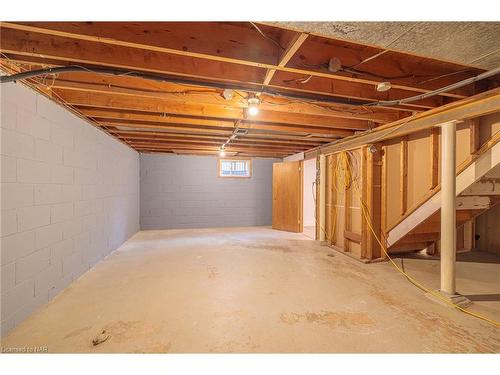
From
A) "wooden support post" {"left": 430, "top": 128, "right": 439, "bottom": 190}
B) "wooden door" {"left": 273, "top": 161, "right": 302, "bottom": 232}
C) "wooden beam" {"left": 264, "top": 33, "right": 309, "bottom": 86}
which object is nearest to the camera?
"wooden beam" {"left": 264, "top": 33, "right": 309, "bottom": 86}

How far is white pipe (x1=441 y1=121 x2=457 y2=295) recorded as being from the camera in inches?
91.8

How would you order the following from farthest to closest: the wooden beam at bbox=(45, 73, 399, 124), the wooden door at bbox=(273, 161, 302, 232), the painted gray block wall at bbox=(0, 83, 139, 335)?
the wooden door at bbox=(273, 161, 302, 232)
the wooden beam at bbox=(45, 73, 399, 124)
the painted gray block wall at bbox=(0, 83, 139, 335)

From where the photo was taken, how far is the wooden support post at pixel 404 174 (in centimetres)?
336

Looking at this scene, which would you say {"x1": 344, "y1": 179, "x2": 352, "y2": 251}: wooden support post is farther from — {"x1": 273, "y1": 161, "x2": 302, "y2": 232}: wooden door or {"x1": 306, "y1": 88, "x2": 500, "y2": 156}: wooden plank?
{"x1": 273, "y1": 161, "x2": 302, "y2": 232}: wooden door

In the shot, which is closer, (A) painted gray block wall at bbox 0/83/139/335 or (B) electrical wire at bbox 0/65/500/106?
(B) electrical wire at bbox 0/65/500/106

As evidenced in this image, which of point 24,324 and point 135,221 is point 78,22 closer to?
point 24,324

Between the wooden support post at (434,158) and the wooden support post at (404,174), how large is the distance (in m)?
0.38

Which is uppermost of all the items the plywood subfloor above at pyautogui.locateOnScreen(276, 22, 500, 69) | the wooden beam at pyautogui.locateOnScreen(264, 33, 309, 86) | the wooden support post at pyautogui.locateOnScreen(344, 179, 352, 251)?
the wooden beam at pyautogui.locateOnScreen(264, 33, 309, 86)

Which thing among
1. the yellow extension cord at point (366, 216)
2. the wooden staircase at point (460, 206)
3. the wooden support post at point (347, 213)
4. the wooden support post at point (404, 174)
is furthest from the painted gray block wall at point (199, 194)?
the wooden support post at point (404, 174)

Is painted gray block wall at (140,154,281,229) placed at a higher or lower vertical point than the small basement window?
lower

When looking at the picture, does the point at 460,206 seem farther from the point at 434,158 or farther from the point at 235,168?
the point at 235,168

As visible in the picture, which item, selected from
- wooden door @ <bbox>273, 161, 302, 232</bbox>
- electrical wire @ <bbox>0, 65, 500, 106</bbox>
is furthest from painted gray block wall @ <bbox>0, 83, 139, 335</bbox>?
wooden door @ <bbox>273, 161, 302, 232</bbox>

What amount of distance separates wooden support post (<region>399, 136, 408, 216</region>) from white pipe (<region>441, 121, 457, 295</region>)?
98 centimetres
